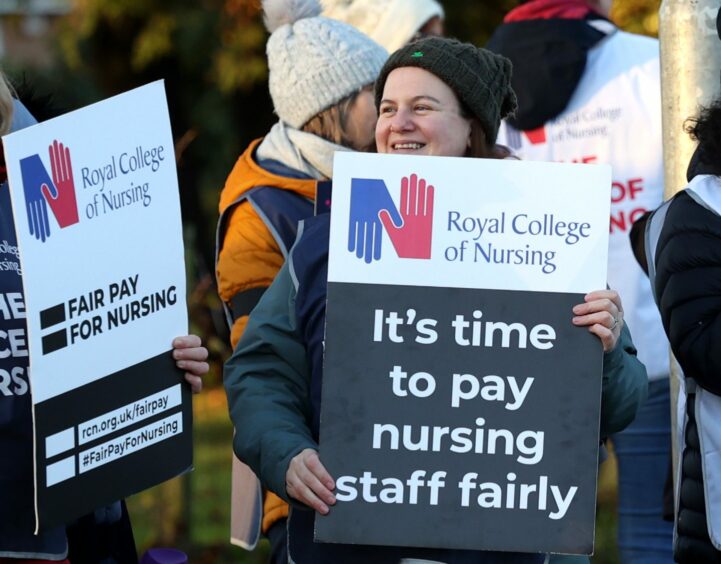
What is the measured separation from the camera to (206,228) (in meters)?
11.9

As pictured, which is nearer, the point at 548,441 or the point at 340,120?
the point at 548,441

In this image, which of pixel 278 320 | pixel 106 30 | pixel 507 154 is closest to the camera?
pixel 278 320

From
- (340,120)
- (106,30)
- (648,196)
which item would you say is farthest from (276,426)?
(106,30)

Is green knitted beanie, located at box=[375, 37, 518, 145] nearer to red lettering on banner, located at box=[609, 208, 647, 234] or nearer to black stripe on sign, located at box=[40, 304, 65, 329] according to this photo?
black stripe on sign, located at box=[40, 304, 65, 329]

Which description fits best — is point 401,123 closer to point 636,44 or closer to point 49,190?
point 49,190

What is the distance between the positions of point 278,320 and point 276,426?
24 cm

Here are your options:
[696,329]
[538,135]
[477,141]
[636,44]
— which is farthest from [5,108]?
[636,44]

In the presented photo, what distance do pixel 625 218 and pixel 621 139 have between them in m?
0.27

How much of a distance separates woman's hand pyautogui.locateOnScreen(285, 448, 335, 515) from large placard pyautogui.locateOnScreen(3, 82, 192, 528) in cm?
34

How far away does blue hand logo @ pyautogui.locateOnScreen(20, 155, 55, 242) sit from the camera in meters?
2.99

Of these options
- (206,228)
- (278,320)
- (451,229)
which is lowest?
(206,228)

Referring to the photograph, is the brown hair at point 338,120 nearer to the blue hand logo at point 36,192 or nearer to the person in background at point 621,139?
the person in background at point 621,139

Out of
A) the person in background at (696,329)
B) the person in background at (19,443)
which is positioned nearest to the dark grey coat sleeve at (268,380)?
the person in background at (19,443)

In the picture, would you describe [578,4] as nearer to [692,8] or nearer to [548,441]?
[692,8]
